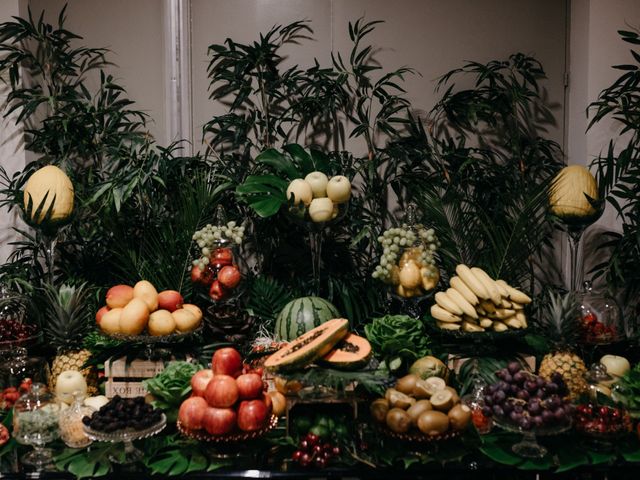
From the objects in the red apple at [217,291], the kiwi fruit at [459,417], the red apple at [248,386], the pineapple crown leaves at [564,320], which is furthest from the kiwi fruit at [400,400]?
the red apple at [217,291]

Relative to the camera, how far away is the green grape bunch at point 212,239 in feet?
9.86

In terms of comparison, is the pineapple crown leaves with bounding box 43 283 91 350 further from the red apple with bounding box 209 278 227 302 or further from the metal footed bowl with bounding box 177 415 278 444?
the metal footed bowl with bounding box 177 415 278 444

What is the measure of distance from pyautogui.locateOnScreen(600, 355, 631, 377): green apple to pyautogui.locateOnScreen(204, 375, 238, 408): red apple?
1.65 m

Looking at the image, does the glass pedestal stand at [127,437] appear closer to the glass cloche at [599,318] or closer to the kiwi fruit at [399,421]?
the kiwi fruit at [399,421]

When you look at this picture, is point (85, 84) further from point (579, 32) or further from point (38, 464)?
point (579, 32)

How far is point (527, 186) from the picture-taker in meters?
3.62

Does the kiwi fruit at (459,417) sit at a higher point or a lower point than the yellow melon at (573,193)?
lower

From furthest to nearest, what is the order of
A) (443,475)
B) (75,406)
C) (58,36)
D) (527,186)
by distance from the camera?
(58,36) < (527,186) < (75,406) < (443,475)

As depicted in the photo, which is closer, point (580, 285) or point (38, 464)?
point (38, 464)

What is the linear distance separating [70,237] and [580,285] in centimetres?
288

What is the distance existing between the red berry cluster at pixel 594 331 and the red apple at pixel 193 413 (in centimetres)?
178

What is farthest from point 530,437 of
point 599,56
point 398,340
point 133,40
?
point 133,40

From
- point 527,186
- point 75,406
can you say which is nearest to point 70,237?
point 75,406

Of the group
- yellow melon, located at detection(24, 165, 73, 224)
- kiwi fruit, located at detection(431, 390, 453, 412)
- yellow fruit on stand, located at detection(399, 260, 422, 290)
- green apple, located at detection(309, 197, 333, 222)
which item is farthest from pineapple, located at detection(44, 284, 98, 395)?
kiwi fruit, located at detection(431, 390, 453, 412)
